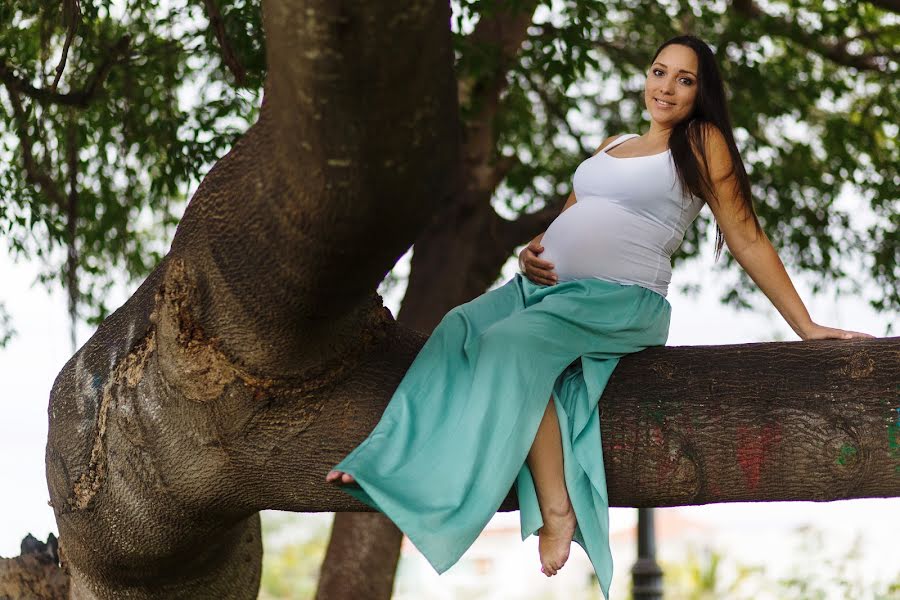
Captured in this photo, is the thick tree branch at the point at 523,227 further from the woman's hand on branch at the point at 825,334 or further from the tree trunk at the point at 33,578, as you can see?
the woman's hand on branch at the point at 825,334

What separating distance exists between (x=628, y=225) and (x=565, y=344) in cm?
46

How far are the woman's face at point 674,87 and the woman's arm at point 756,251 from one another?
0.21 meters

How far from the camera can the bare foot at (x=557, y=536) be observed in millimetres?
3012

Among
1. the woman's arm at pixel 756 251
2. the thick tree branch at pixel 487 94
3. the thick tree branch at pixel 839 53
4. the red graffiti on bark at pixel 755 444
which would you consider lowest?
the red graffiti on bark at pixel 755 444

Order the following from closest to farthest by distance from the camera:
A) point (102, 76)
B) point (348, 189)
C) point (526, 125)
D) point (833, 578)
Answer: point (348, 189), point (102, 76), point (526, 125), point (833, 578)

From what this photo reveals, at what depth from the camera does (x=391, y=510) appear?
2.81 meters

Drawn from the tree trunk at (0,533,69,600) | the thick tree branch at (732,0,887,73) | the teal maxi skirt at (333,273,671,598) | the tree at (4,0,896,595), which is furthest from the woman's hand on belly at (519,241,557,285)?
the thick tree branch at (732,0,887,73)

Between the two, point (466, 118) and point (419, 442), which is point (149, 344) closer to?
point (419, 442)

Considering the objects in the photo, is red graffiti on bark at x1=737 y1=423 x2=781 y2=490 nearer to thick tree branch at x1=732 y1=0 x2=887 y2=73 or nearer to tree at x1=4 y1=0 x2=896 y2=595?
tree at x1=4 y1=0 x2=896 y2=595

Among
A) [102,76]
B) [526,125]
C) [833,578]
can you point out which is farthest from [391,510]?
[833,578]

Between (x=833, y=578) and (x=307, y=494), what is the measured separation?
24.7ft

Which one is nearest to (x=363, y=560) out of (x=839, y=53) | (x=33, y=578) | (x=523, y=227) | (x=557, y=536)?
(x=33, y=578)

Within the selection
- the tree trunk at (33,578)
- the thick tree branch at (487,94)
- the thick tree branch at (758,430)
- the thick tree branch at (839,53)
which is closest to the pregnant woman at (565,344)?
the thick tree branch at (758,430)

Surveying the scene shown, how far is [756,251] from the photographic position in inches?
129
